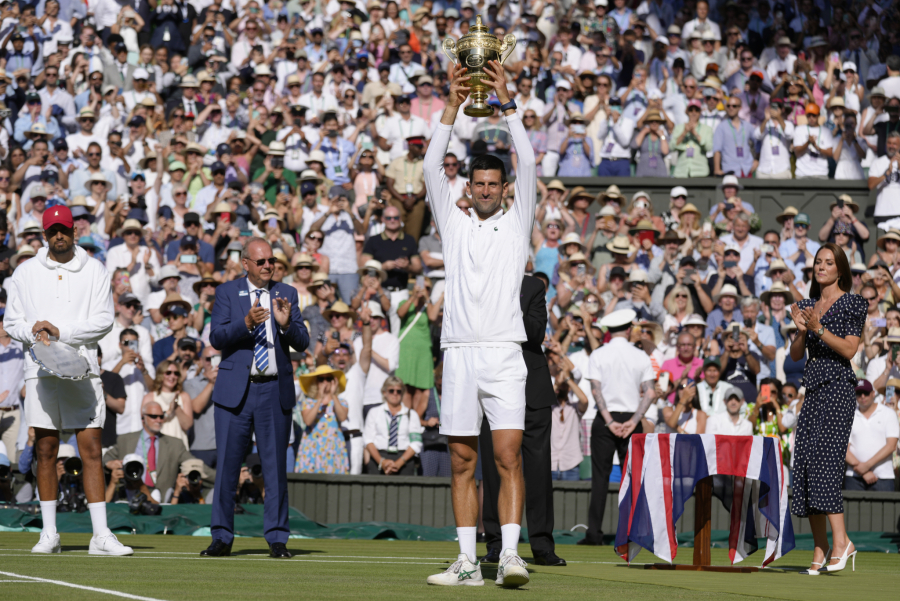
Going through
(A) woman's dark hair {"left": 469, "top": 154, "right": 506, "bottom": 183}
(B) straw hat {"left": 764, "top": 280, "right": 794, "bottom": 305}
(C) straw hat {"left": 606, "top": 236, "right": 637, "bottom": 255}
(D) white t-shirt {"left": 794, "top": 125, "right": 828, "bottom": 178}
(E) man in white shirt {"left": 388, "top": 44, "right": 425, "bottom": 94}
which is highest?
(E) man in white shirt {"left": 388, "top": 44, "right": 425, "bottom": 94}

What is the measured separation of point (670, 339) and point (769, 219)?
14.4ft

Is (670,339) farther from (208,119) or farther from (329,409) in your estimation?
(208,119)

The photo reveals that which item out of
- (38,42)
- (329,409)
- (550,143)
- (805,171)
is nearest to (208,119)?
(38,42)

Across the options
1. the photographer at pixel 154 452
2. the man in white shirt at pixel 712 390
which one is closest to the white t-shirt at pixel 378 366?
the photographer at pixel 154 452

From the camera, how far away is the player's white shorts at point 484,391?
6.58 m

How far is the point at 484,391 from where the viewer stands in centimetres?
659

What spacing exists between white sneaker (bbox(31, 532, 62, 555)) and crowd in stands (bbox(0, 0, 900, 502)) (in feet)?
15.1

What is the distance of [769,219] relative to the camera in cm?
1914

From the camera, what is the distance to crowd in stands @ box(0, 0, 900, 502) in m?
14.3

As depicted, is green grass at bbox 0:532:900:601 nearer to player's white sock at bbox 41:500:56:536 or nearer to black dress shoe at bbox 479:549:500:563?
player's white sock at bbox 41:500:56:536

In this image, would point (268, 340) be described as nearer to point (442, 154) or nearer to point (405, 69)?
point (442, 154)

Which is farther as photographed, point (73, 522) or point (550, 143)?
point (550, 143)

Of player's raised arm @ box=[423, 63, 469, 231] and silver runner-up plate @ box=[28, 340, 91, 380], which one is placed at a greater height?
player's raised arm @ box=[423, 63, 469, 231]

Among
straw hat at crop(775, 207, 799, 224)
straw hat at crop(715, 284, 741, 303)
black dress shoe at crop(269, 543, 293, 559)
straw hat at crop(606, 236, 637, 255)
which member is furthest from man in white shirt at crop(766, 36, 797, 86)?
black dress shoe at crop(269, 543, 293, 559)
